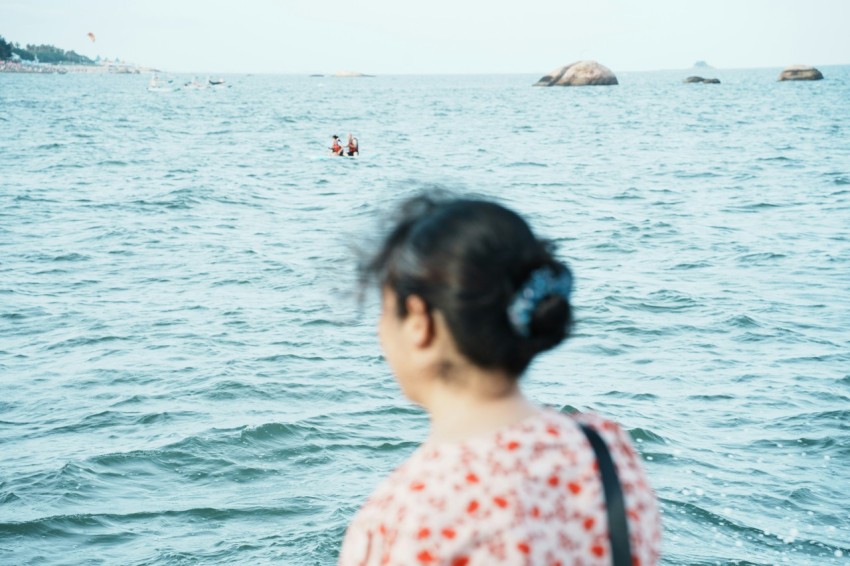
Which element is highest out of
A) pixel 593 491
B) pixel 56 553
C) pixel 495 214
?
pixel 495 214

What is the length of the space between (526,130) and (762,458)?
46.0 metres

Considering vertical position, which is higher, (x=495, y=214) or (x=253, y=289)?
(x=495, y=214)

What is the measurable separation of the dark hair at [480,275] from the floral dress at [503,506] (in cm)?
13

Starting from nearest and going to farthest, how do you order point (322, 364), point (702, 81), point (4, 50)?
point (322, 364) < point (702, 81) < point (4, 50)

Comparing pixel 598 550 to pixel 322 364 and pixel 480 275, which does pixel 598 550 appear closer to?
pixel 480 275

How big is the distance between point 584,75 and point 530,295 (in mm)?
123422

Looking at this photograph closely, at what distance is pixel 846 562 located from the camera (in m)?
7.20

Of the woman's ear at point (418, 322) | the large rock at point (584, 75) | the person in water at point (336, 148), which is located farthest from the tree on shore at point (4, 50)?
the woman's ear at point (418, 322)

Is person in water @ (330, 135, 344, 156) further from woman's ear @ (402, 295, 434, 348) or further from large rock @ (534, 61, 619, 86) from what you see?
large rock @ (534, 61, 619, 86)

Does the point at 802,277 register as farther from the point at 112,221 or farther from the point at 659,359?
the point at 112,221

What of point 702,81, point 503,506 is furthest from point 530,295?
point 702,81

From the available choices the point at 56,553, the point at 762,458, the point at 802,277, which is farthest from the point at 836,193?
the point at 56,553

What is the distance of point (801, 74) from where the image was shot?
134750 millimetres

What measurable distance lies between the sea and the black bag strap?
488 mm
